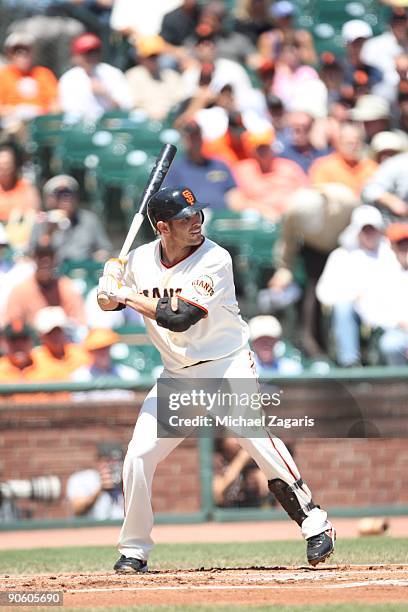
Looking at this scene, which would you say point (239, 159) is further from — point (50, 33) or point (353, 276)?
point (50, 33)

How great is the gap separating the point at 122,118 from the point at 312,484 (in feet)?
14.0

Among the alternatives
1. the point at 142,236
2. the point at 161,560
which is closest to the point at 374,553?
the point at 161,560

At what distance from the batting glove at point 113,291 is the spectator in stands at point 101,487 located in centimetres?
381

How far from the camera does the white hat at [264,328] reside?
10.2 m

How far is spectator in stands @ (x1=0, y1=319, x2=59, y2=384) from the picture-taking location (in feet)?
33.7

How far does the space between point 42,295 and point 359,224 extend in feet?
8.81

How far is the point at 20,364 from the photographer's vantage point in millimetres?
10312

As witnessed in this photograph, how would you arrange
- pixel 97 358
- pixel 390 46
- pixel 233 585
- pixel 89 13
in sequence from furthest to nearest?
pixel 390 46
pixel 89 13
pixel 97 358
pixel 233 585

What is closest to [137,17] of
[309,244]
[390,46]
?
[390,46]

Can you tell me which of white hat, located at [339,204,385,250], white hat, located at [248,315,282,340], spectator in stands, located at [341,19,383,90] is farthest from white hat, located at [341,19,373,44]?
white hat, located at [248,315,282,340]

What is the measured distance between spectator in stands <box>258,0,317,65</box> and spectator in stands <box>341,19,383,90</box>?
1.26 ft

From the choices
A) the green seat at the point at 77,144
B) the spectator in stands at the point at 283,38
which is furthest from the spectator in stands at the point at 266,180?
the spectator in stands at the point at 283,38

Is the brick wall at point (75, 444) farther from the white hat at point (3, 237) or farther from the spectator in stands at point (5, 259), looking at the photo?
the white hat at point (3, 237)

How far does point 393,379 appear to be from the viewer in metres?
10.1
